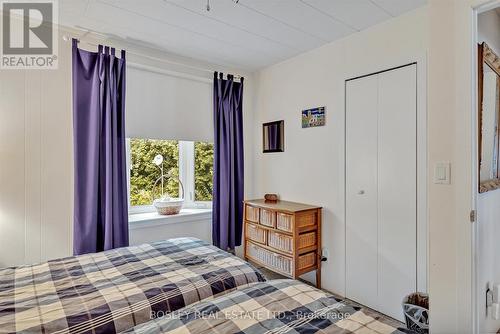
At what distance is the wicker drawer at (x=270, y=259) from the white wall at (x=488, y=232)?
1.38 meters

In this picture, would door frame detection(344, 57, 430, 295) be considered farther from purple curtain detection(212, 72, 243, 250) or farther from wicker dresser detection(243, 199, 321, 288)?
purple curtain detection(212, 72, 243, 250)

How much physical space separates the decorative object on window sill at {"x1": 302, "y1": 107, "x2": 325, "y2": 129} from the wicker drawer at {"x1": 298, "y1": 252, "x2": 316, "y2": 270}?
4.26ft

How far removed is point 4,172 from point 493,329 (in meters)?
3.65

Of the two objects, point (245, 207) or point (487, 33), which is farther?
point (245, 207)

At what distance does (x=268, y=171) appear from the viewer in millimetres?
3463

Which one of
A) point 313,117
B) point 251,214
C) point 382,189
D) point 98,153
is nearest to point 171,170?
point 98,153

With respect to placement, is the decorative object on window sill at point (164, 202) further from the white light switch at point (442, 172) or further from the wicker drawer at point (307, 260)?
the white light switch at point (442, 172)

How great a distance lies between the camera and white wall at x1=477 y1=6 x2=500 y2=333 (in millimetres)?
1510

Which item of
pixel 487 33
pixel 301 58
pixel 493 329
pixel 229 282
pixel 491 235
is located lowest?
pixel 493 329

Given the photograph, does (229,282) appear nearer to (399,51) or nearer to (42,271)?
(42,271)

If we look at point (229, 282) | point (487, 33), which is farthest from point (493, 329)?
point (487, 33)

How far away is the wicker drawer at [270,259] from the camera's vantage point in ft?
8.57

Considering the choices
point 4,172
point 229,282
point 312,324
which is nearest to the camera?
point 312,324

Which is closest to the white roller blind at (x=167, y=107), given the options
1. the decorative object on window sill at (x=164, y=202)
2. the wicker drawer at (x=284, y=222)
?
the decorative object on window sill at (x=164, y=202)
